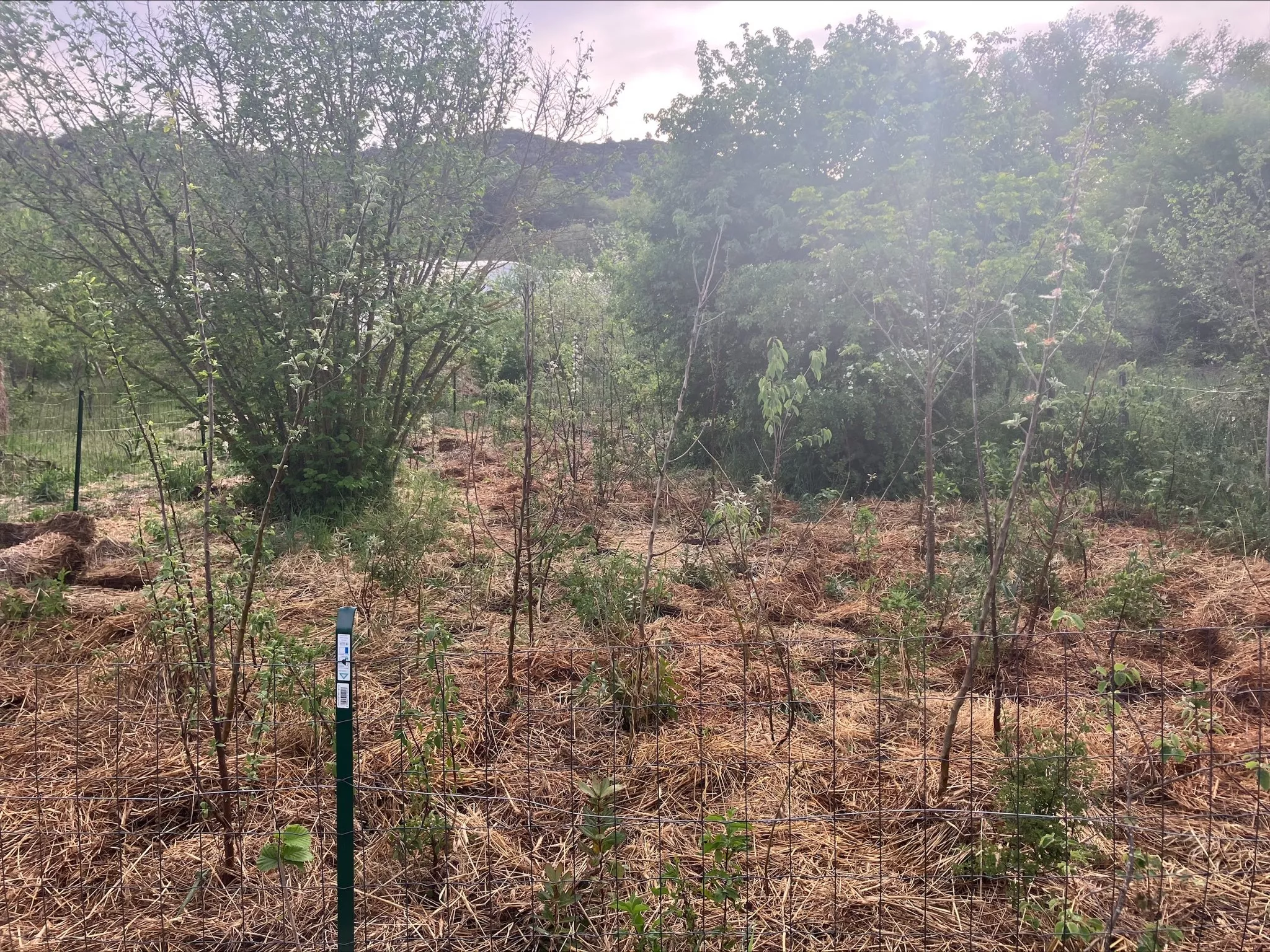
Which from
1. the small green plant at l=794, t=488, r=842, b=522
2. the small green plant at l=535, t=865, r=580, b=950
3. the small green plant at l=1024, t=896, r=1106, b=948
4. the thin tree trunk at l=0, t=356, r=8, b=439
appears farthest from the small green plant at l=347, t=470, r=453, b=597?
the thin tree trunk at l=0, t=356, r=8, b=439

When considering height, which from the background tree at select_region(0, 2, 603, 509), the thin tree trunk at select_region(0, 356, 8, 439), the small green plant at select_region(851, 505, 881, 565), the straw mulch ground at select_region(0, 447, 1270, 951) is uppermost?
the background tree at select_region(0, 2, 603, 509)

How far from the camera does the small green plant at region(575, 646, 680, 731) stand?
3.47 meters

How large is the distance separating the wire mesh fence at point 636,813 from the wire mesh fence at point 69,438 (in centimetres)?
438

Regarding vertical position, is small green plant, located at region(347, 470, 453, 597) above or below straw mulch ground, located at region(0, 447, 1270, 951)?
above

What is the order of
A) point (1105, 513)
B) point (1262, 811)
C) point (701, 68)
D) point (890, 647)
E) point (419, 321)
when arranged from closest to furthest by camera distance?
point (1262, 811)
point (890, 647)
point (419, 321)
point (1105, 513)
point (701, 68)

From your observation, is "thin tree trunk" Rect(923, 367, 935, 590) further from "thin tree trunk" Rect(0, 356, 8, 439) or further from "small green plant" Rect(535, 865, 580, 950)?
"thin tree trunk" Rect(0, 356, 8, 439)

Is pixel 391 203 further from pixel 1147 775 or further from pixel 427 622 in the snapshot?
pixel 1147 775

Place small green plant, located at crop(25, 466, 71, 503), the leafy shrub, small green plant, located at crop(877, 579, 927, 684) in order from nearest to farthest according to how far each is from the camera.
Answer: small green plant, located at crop(877, 579, 927, 684) → the leafy shrub → small green plant, located at crop(25, 466, 71, 503)

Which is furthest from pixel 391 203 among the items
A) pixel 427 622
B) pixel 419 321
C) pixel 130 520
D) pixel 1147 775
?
pixel 1147 775

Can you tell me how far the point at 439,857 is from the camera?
8.67ft

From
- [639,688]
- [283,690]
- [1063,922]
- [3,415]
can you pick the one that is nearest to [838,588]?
[639,688]

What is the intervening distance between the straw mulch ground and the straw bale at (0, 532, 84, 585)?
1.30 ft

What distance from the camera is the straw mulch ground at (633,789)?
7.84ft

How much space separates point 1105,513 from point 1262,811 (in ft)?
16.8
